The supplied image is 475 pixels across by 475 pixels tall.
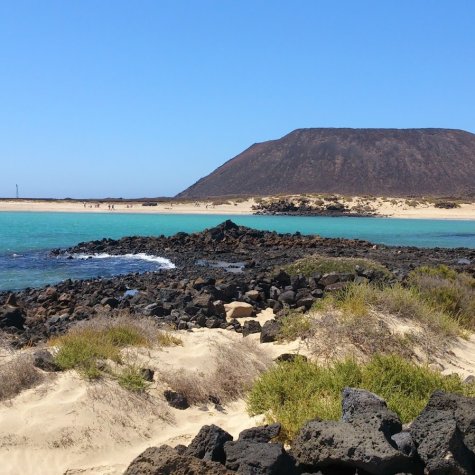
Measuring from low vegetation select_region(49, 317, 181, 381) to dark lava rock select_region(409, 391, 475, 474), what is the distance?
146 inches

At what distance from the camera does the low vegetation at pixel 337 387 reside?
5.77m

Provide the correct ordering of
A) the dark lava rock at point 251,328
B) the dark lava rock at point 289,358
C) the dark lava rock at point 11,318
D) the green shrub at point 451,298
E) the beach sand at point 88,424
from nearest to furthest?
1. the beach sand at point 88,424
2. the dark lava rock at point 289,358
3. the dark lava rock at point 251,328
4. the green shrub at point 451,298
5. the dark lava rock at point 11,318

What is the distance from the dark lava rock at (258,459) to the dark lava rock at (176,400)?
2109mm

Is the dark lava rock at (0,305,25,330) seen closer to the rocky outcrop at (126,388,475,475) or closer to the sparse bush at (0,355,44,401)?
the sparse bush at (0,355,44,401)

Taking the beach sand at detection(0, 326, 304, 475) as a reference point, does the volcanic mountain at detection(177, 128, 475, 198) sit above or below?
above

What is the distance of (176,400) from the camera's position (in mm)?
6789

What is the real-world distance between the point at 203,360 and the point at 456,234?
44964mm

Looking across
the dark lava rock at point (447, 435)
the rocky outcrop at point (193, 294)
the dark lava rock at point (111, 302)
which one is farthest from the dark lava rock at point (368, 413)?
the dark lava rock at point (111, 302)

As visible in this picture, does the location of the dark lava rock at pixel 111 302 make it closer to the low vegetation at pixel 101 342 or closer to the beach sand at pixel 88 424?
the low vegetation at pixel 101 342

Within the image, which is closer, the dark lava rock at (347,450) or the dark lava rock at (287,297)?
the dark lava rock at (347,450)

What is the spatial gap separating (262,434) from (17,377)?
3093mm

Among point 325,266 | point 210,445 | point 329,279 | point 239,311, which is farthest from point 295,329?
point 325,266

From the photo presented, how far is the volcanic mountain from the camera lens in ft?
384

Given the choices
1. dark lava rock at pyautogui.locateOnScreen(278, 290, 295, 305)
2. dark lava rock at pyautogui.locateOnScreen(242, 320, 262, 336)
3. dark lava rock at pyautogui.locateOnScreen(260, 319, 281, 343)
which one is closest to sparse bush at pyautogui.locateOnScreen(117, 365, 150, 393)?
dark lava rock at pyautogui.locateOnScreen(260, 319, 281, 343)
